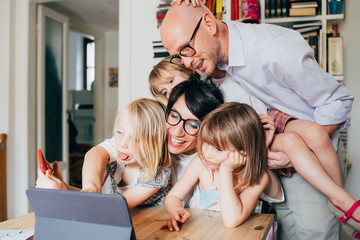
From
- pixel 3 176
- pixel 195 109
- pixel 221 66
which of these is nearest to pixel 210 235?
pixel 195 109

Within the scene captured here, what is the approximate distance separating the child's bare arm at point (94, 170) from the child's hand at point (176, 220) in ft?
1.00

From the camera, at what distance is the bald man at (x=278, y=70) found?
119cm

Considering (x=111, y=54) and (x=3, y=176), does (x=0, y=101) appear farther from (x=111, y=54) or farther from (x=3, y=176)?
(x=111, y=54)

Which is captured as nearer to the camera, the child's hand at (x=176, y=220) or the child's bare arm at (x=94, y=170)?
the child's hand at (x=176, y=220)

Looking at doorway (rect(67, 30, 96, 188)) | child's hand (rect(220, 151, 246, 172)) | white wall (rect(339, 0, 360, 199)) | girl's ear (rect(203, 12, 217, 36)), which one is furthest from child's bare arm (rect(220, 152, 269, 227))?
doorway (rect(67, 30, 96, 188))

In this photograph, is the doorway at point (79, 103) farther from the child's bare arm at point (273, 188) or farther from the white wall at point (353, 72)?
the child's bare arm at point (273, 188)

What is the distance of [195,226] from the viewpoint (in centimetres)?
104

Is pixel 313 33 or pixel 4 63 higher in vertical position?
pixel 313 33

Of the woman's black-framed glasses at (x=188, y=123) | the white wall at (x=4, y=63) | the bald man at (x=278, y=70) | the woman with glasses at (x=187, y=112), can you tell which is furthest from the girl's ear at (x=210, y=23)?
the white wall at (x=4, y=63)

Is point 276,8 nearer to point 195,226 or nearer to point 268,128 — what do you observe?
point 268,128

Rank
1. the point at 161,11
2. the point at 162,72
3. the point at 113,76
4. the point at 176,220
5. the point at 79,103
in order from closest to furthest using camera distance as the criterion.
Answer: the point at 176,220 → the point at 162,72 → the point at 161,11 → the point at 113,76 → the point at 79,103

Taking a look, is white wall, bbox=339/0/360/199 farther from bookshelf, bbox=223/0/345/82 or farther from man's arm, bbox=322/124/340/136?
man's arm, bbox=322/124/340/136

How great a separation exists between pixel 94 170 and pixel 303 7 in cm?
219

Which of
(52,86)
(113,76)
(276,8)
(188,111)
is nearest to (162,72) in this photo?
(188,111)
